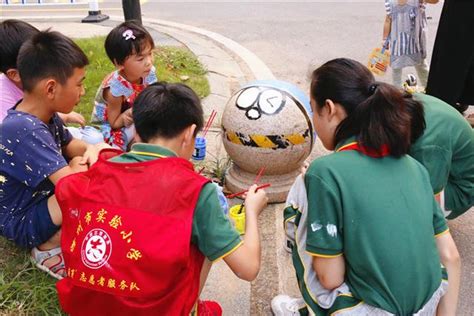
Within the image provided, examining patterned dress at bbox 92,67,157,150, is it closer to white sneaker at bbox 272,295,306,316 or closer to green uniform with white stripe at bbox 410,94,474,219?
white sneaker at bbox 272,295,306,316

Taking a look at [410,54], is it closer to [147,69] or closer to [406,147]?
[147,69]

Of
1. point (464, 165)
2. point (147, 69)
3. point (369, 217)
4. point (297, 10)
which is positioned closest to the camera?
point (369, 217)

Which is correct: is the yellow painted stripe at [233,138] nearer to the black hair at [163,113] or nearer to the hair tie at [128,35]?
the hair tie at [128,35]

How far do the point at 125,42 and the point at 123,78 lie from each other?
0.86ft

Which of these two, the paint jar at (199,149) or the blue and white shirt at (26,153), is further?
the paint jar at (199,149)

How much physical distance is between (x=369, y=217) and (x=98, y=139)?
2.11 m

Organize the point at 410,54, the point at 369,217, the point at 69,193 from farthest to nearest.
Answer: the point at 410,54
the point at 69,193
the point at 369,217

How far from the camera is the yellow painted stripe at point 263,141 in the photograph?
322 cm

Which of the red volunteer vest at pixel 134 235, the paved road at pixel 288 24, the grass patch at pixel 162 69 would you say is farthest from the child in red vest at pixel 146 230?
the paved road at pixel 288 24

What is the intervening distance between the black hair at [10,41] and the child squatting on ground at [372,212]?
1755 mm

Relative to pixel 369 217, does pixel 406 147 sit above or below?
above

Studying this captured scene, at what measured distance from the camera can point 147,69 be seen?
11.7ft

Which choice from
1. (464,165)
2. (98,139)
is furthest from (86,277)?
(464,165)

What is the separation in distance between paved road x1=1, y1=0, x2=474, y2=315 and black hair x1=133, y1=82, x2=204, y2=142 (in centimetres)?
335
